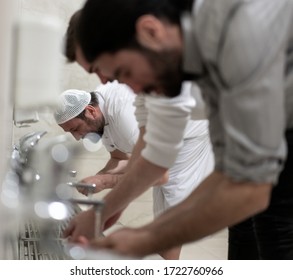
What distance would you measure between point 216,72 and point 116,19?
105 millimetres

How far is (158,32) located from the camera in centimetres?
47

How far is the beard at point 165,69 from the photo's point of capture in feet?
1.58

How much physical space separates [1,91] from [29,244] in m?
0.27

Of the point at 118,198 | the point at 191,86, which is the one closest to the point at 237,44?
the point at 191,86

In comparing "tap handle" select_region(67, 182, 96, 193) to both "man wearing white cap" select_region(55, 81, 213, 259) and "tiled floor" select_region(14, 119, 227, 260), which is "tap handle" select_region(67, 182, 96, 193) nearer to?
"tiled floor" select_region(14, 119, 227, 260)

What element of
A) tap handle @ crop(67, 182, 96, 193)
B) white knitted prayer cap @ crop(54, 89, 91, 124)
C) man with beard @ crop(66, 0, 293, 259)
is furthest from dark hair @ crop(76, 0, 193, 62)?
white knitted prayer cap @ crop(54, 89, 91, 124)

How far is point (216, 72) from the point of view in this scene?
47cm

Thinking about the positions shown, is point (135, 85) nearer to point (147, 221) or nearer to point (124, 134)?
point (147, 221)

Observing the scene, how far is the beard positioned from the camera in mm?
482

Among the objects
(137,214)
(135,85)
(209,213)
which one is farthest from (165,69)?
(137,214)

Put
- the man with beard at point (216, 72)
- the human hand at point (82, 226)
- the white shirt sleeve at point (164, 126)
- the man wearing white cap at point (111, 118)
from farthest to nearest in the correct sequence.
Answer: the man wearing white cap at point (111, 118), the white shirt sleeve at point (164, 126), the human hand at point (82, 226), the man with beard at point (216, 72)

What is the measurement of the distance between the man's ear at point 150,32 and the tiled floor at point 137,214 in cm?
13

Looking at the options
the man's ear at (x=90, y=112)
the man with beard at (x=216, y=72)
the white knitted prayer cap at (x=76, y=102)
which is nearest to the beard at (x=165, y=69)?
the man with beard at (x=216, y=72)

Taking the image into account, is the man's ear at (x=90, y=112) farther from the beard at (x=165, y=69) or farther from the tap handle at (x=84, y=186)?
the beard at (x=165, y=69)
